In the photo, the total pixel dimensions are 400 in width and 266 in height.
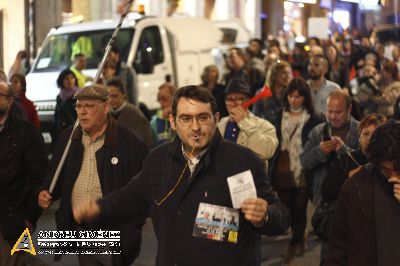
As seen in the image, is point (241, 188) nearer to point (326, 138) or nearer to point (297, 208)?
point (326, 138)

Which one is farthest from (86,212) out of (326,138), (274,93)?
(274,93)

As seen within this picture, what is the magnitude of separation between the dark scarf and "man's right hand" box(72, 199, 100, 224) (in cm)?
145

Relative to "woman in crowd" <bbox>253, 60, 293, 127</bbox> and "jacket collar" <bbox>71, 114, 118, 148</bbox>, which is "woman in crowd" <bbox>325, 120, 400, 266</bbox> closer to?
"jacket collar" <bbox>71, 114, 118, 148</bbox>

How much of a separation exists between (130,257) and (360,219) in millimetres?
2323

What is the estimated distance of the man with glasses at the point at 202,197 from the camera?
4.34 meters

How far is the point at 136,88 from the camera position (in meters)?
14.3

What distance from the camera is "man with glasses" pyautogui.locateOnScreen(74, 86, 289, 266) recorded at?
14.2 ft

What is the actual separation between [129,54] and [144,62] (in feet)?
1.11

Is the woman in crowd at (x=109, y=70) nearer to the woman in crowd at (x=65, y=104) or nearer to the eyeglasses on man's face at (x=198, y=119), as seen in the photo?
the woman in crowd at (x=65, y=104)

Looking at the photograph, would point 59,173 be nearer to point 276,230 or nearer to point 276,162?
point 276,230

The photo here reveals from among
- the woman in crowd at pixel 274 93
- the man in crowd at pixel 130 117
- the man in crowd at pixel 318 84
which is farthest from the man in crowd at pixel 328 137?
the man in crowd at pixel 318 84

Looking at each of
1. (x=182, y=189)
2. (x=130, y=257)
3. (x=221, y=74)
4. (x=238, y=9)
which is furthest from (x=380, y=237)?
(x=238, y=9)

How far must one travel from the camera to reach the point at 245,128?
785 cm

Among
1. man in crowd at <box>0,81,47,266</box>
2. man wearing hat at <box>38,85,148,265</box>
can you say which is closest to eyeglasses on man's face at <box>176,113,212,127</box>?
man wearing hat at <box>38,85,148,265</box>
